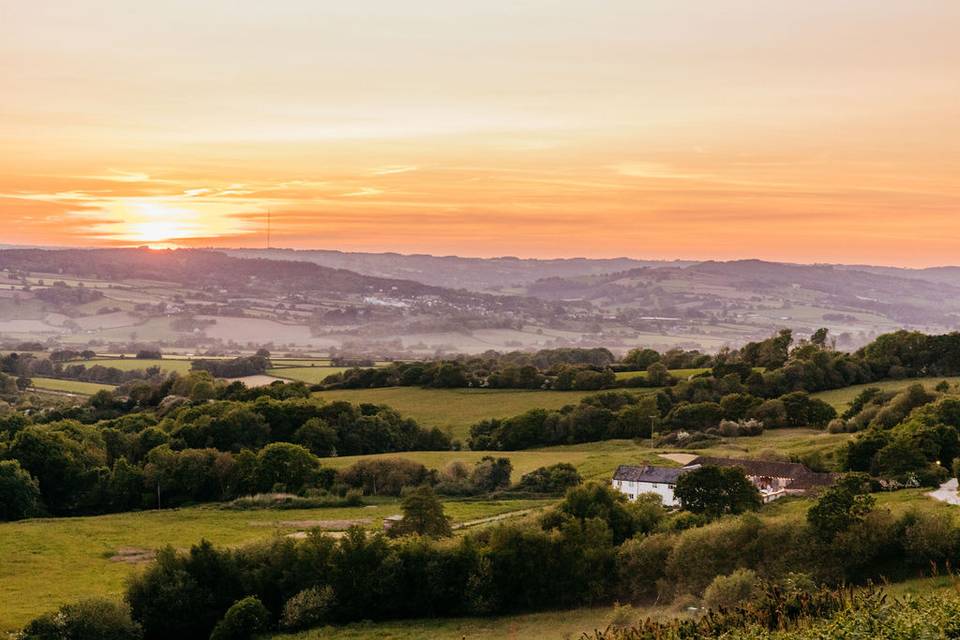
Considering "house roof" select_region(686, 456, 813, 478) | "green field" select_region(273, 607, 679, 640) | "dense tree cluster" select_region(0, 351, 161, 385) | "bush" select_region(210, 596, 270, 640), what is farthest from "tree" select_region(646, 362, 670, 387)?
"dense tree cluster" select_region(0, 351, 161, 385)

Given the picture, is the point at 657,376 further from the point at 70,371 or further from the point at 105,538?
the point at 70,371

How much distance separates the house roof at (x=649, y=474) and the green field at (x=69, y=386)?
68.5 metres

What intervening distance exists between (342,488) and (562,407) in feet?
86.4

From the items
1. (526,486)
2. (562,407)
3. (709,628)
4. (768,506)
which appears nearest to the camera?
(709,628)

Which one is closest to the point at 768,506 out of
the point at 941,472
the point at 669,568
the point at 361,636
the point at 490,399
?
the point at 941,472

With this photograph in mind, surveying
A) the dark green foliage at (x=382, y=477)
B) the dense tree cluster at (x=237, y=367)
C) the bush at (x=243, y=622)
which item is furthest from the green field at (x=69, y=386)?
the bush at (x=243, y=622)

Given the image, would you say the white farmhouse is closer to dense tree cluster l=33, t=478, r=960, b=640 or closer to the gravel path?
the gravel path

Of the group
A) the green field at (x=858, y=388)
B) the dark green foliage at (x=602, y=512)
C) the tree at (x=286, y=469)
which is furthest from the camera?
the green field at (x=858, y=388)

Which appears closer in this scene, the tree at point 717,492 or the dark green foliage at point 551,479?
the tree at point 717,492

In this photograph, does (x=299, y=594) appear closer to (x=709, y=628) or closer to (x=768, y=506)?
(x=709, y=628)

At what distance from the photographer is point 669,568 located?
97.0ft

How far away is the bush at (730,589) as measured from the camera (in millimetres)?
24984

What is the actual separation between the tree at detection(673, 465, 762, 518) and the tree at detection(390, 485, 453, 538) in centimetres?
1062

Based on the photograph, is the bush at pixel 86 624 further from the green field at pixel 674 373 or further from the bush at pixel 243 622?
the green field at pixel 674 373
